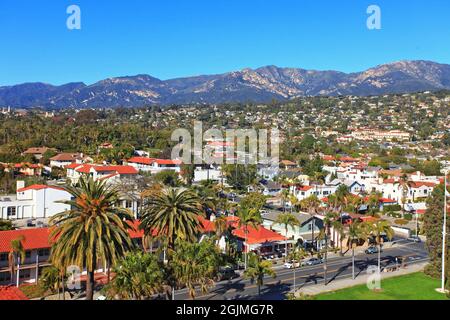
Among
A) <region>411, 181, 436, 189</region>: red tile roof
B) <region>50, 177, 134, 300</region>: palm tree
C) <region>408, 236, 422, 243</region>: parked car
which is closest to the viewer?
<region>50, 177, 134, 300</region>: palm tree

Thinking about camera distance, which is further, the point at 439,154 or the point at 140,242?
the point at 439,154

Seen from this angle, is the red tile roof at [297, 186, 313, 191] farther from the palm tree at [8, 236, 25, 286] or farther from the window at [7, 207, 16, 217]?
the palm tree at [8, 236, 25, 286]

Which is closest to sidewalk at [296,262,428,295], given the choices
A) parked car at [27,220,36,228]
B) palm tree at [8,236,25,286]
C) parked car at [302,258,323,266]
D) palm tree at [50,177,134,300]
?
parked car at [302,258,323,266]

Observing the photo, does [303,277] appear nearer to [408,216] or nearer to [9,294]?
[9,294]

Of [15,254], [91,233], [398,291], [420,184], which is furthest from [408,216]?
[91,233]

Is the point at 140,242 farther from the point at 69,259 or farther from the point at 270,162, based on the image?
the point at 270,162

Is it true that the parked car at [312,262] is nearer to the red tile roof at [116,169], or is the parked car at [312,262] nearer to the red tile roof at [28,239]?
the red tile roof at [28,239]

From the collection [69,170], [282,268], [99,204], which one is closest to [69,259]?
[99,204]
